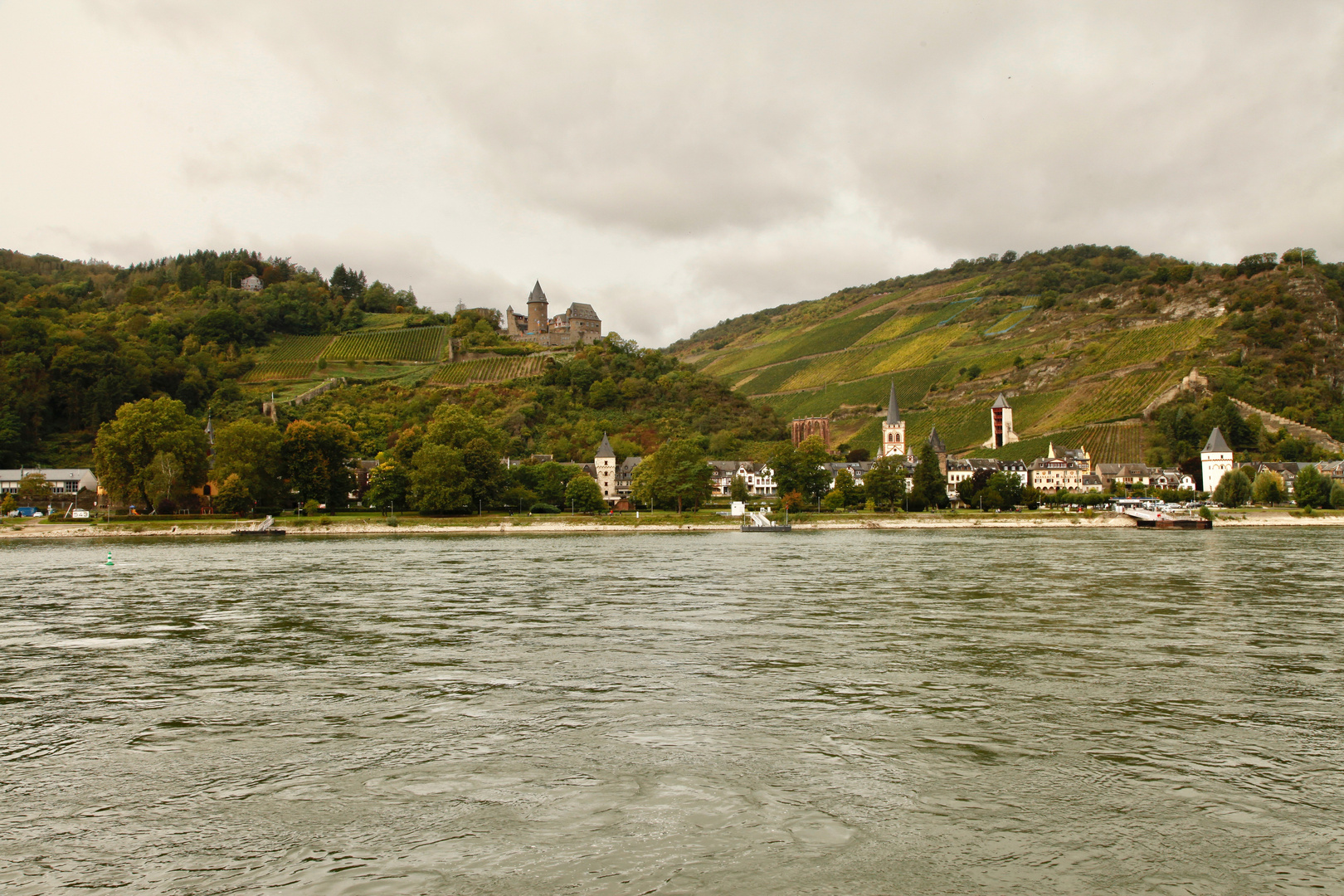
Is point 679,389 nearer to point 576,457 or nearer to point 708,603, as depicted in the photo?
point 576,457

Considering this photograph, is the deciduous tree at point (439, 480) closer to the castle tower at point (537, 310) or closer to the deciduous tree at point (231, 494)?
the deciduous tree at point (231, 494)

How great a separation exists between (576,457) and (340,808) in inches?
4054

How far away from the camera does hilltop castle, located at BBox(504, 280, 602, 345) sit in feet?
557

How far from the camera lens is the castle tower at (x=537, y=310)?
177 m

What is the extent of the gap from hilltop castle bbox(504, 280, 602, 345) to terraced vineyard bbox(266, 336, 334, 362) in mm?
34441

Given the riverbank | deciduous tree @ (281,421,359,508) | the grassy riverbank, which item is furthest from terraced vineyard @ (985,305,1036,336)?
deciduous tree @ (281,421,359,508)

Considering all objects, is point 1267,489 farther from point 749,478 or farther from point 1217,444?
point 749,478

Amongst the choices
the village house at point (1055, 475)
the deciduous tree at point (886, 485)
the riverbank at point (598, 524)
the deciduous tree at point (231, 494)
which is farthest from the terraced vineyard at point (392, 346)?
the village house at point (1055, 475)

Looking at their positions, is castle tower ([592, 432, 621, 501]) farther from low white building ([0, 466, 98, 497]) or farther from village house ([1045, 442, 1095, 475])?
village house ([1045, 442, 1095, 475])

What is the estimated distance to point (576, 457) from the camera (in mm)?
112750

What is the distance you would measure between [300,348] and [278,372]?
1332 centimetres

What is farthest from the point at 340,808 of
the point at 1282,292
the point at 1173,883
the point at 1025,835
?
the point at 1282,292


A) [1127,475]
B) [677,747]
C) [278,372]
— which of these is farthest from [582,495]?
[677,747]

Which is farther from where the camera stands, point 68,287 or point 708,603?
point 68,287
